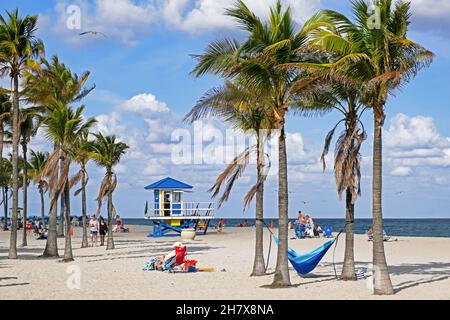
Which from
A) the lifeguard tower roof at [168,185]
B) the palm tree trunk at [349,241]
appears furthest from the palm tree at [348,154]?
the lifeguard tower roof at [168,185]

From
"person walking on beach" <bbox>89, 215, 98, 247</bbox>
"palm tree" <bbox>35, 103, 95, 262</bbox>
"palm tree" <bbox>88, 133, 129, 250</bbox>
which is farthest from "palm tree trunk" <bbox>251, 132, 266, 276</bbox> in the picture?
"person walking on beach" <bbox>89, 215, 98, 247</bbox>

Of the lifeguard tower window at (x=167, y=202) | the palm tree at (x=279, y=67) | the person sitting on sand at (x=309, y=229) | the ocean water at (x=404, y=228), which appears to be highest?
the palm tree at (x=279, y=67)

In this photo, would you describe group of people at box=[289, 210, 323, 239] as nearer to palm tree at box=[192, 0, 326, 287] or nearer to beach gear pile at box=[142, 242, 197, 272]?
beach gear pile at box=[142, 242, 197, 272]

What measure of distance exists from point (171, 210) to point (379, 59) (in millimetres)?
33052

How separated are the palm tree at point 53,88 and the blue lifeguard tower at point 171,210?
20.6 metres

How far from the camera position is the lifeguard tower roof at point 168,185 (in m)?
45.4

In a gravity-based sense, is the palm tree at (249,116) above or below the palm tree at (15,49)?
below

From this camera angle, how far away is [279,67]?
14.2 meters

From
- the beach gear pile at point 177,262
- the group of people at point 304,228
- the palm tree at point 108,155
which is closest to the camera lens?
the beach gear pile at point 177,262

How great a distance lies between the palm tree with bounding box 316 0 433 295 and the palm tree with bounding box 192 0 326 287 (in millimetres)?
788

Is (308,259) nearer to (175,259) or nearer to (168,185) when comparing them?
(175,259)

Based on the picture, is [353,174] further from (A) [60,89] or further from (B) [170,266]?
(A) [60,89]

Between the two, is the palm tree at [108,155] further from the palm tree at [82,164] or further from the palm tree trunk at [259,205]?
the palm tree trunk at [259,205]

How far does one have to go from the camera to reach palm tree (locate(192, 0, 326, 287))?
14414mm
